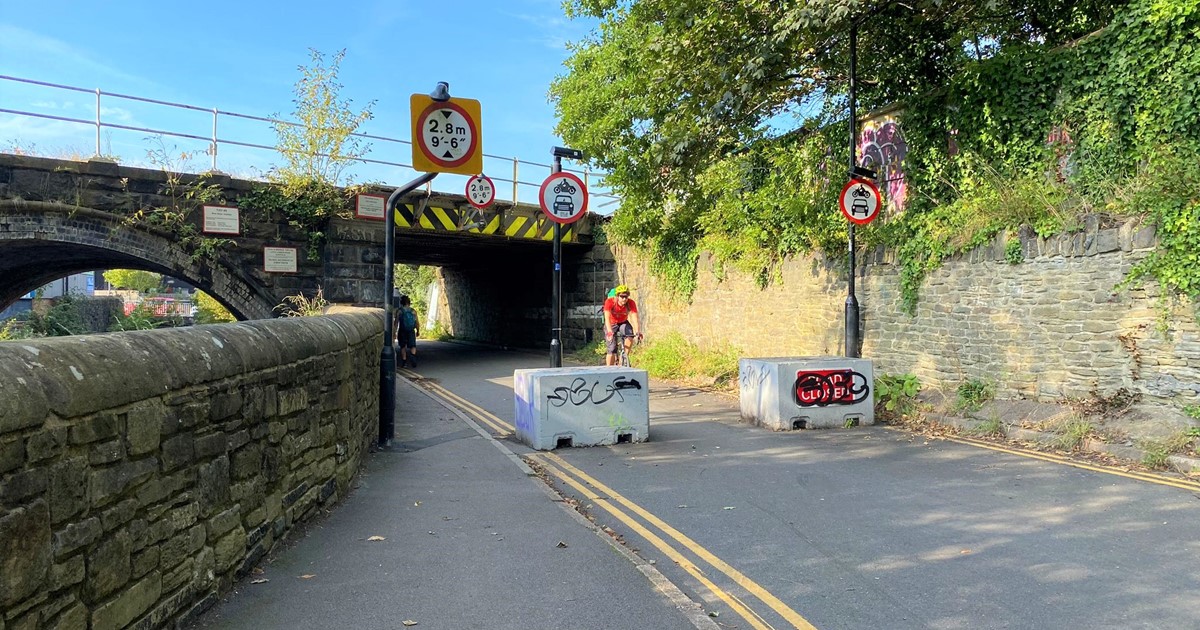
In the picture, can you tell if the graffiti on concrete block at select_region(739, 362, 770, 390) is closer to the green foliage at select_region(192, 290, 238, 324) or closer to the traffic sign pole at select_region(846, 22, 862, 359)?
the traffic sign pole at select_region(846, 22, 862, 359)

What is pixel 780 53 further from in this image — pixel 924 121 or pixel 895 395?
pixel 895 395

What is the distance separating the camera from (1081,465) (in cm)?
732

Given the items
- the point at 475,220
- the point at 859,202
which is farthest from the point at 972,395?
the point at 475,220

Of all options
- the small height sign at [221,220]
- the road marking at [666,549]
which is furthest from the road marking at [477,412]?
the small height sign at [221,220]

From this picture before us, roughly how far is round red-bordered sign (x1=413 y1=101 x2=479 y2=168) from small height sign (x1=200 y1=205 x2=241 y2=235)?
9823 mm

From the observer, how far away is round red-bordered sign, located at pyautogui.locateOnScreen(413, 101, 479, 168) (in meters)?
7.66

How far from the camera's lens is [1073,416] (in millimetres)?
8375

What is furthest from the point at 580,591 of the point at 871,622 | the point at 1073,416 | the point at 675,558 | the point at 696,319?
the point at 696,319

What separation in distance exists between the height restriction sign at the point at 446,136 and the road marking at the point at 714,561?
3.39 m

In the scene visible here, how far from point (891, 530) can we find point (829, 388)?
172 inches

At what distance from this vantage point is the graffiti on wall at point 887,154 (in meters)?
12.5

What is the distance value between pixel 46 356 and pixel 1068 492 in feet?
23.0

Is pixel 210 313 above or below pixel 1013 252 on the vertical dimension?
below

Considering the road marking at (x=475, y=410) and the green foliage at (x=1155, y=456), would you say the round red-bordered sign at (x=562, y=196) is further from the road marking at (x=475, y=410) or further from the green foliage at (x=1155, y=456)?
the green foliage at (x=1155, y=456)
